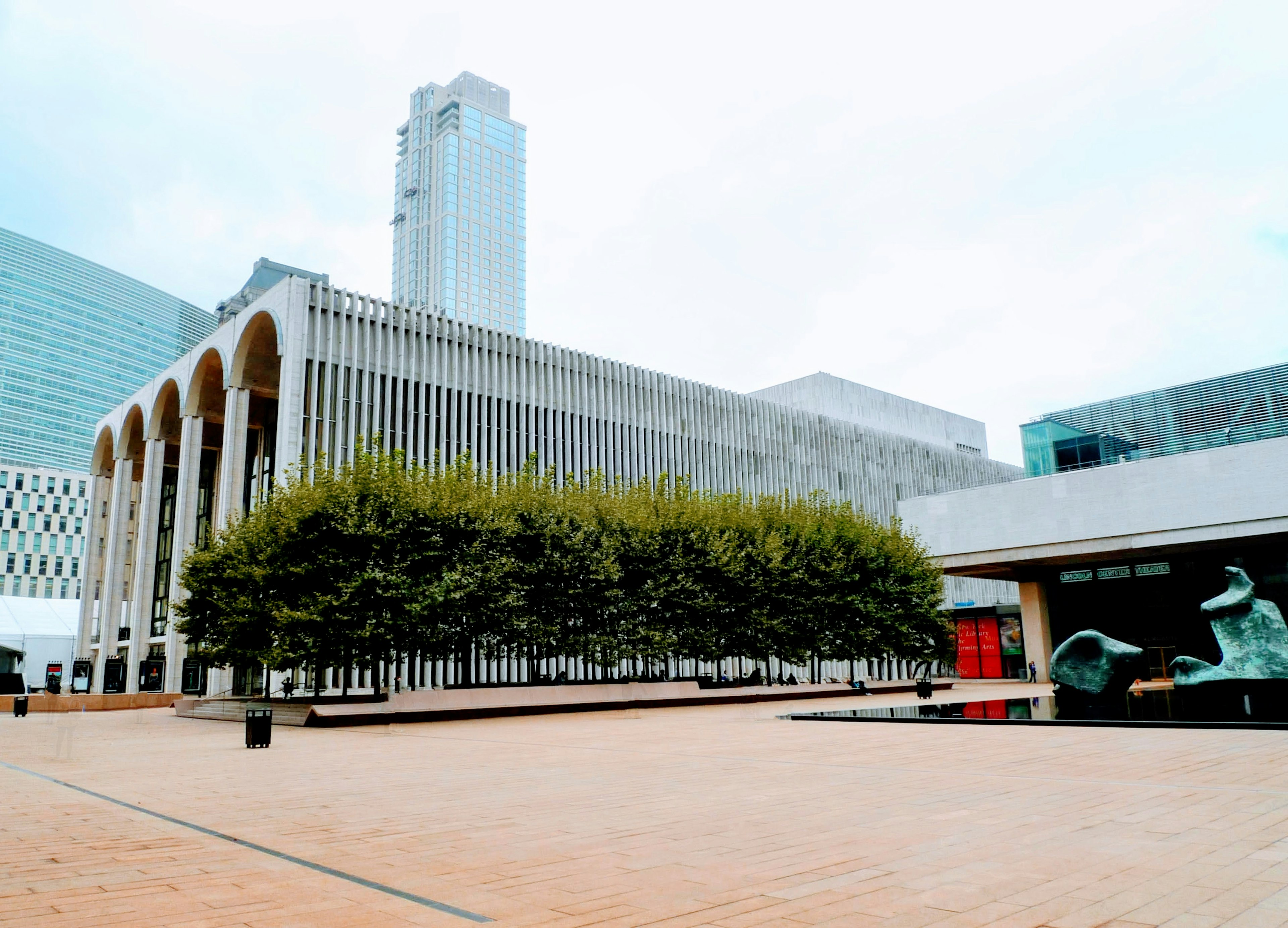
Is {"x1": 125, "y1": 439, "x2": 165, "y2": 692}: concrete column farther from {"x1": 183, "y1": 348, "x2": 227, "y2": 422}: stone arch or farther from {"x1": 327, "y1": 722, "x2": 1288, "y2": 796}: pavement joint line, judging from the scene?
{"x1": 327, "y1": 722, "x2": 1288, "y2": 796}: pavement joint line

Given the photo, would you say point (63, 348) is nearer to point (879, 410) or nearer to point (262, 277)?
point (262, 277)

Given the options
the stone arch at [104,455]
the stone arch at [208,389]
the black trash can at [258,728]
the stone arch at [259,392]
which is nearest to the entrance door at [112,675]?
the stone arch at [259,392]

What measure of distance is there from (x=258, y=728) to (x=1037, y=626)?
40.4 meters

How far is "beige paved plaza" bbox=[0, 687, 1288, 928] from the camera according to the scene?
4855 millimetres

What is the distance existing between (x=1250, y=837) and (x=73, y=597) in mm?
136894

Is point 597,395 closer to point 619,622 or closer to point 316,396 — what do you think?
point 316,396

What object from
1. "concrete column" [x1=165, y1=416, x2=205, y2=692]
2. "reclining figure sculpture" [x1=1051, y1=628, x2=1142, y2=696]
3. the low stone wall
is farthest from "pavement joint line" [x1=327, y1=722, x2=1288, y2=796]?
"concrete column" [x1=165, y1=416, x2=205, y2=692]

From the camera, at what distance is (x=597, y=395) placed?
54.4m

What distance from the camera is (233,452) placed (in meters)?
48.1

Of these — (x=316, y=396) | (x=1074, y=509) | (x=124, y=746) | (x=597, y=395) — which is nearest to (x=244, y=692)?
(x=316, y=396)

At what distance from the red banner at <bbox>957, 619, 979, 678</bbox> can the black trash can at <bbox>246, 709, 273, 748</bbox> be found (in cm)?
5123

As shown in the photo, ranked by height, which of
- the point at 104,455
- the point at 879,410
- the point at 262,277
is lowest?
the point at 104,455

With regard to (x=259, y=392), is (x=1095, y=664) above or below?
below

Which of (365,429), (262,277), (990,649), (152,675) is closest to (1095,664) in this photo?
(365,429)
